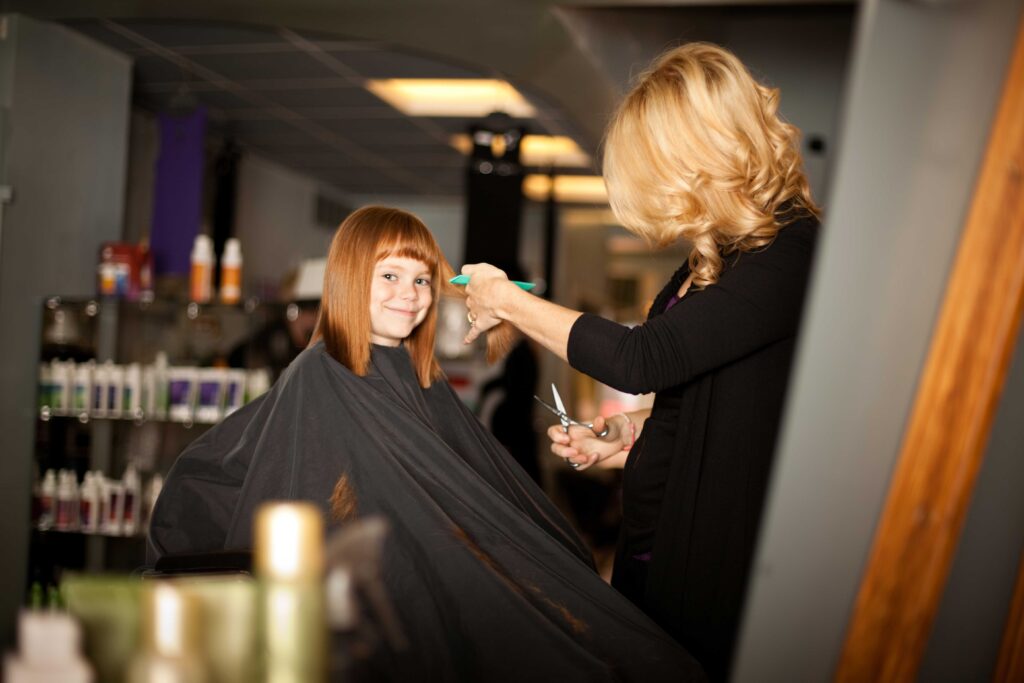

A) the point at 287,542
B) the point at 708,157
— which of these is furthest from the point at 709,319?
the point at 287,542

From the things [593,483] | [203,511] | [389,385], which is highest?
[389,385]

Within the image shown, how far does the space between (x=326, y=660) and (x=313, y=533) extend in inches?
4.6

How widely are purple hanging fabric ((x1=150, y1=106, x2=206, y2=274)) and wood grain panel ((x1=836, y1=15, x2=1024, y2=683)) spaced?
4150 mm

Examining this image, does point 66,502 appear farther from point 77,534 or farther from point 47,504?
point 77,534

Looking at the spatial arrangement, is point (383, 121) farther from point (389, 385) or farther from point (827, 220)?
point (827, 220)

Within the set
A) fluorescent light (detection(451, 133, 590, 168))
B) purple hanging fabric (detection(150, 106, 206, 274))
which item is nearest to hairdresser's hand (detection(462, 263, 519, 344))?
purple hanging fabric (detection(150, 106, 206, 274))

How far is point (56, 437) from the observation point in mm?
3936

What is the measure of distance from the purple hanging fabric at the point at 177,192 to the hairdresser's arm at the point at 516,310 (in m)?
3.17

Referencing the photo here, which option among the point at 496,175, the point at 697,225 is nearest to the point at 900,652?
the point at 697,225

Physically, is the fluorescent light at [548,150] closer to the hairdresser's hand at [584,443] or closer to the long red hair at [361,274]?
the long red hair at [361,274]

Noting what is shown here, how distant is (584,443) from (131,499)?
9.18 feet

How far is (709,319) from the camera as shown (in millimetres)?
1422

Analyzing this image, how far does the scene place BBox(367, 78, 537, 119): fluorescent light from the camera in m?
4.92

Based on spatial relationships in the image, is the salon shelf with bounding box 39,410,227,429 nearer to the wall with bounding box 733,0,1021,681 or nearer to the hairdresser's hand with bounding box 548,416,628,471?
the hairdresser's hand with bounding box 548,416,628,471
